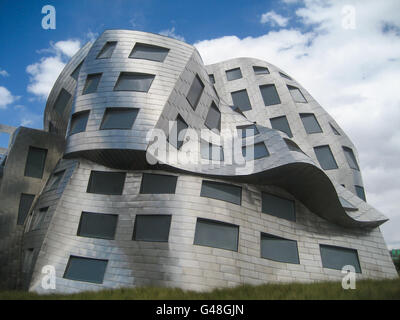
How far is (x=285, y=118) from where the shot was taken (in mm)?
26938

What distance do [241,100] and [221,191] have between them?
13332 millimetres

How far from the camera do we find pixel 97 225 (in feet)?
54.5

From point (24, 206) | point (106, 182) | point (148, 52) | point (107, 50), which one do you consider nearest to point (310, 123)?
point (148, 52)

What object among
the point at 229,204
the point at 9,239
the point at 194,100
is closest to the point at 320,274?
the point at 229,204

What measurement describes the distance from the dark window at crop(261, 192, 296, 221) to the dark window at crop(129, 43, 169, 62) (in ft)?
34.4

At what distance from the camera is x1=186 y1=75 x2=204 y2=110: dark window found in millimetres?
20789

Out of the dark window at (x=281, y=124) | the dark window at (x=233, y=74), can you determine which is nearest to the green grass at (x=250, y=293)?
the dark window at (x=281, y=124)

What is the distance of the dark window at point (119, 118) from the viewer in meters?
17.9

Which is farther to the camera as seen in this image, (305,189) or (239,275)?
(305,189)

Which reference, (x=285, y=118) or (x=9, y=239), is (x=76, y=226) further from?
(x=285, y=118)

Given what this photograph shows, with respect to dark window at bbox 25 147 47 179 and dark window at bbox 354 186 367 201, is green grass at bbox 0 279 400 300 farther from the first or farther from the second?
dark window at bbox 354 186 367 201

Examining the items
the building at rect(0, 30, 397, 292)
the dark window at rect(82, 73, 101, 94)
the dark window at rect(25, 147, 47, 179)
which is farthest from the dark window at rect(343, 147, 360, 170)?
the dark window at rect(25, 147, 47, 179)

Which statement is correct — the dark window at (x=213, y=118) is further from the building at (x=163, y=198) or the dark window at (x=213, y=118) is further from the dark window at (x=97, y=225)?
the dark window at (x=97, y=225)
